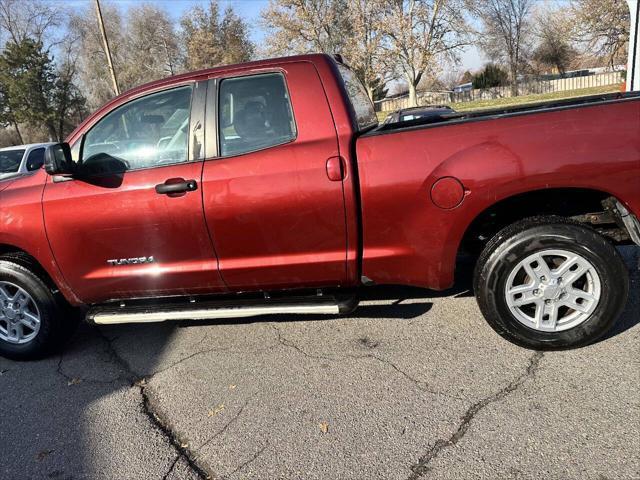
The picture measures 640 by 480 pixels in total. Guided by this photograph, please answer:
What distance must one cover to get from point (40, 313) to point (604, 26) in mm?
34361

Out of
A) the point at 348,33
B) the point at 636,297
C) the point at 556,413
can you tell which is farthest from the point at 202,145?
the point at 348,33

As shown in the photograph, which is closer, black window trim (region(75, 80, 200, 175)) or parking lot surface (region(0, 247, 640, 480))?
parking lot surface (region(0, 247, 640, 480))

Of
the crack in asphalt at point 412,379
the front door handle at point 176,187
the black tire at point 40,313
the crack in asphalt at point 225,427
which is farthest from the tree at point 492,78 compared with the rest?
the crack in asphalt at point 225,427

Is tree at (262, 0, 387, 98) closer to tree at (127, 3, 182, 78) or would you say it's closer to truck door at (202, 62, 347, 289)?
tree at (127, 3, 182, 78)

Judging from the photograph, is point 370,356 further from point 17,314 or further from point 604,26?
point 604,26

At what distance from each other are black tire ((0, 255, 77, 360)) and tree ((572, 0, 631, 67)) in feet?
109

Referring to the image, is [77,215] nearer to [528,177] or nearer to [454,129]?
[454,129]

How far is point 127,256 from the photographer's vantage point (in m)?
3.29

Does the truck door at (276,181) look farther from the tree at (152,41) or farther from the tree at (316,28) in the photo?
the tree at (152,41)

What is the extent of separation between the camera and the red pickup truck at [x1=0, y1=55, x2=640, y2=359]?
2.74 metres

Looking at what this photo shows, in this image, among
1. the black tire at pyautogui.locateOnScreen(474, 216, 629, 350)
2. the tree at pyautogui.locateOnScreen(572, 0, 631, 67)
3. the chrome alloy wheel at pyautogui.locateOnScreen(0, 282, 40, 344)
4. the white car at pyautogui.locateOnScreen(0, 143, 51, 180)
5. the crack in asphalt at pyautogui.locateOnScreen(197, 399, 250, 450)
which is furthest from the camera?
the tree at pyautogui.locateOnScreen(572, 0, 631, 67)

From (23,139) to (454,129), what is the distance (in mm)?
45732

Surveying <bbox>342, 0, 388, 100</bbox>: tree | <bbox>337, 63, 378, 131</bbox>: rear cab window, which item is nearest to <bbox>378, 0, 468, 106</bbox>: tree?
<bbox>342, 0, 388, 100</bbox>: tree

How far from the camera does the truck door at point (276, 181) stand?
116 inches
